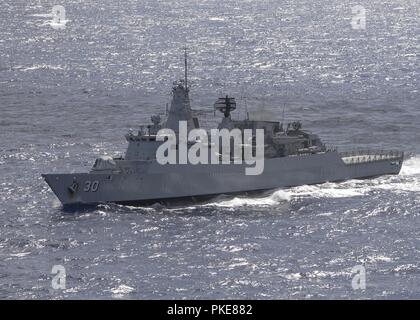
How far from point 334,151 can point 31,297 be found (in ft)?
116

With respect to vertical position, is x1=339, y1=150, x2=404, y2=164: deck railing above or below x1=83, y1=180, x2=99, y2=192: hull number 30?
above

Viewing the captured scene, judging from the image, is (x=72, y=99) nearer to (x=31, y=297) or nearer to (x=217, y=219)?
(x=217, y=219)

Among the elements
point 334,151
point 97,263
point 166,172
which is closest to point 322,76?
point 334,151

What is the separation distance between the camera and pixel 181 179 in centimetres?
8262

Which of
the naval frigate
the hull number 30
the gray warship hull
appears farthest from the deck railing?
the hull number 30

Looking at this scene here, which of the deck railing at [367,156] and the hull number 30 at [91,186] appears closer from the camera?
the hull number 30 at [91,186]

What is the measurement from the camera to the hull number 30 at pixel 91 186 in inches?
3169

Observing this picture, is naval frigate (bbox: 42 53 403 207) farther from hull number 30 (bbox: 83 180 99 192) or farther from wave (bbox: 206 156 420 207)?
wave (bbox: 206 156 420 207)

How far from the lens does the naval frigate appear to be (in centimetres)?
8069

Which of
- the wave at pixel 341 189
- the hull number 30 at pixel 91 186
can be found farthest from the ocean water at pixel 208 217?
the hull number 30 at pixel 91 186

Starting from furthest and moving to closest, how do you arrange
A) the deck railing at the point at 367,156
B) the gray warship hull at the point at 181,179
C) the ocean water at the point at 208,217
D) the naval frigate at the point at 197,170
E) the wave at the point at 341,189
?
the deck railing at the point at 367,156, the wave at the point at 341,189, the naval frigate at the point at 197,170, the gray warship hull at the point at 181,179, the ocean water at the point at 208,217

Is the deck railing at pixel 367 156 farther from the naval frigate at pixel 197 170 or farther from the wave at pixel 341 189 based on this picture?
the wave at pixel 341 189

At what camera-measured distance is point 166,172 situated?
82188mm

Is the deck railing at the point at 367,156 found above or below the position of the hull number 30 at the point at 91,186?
above
